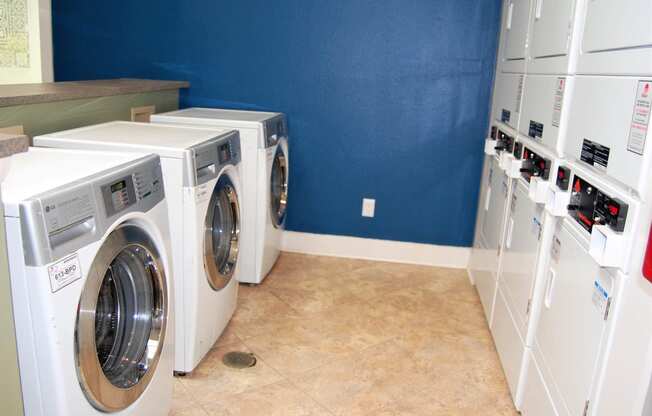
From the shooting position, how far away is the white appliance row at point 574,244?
1294 mm

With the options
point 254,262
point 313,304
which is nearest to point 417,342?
point 313,304

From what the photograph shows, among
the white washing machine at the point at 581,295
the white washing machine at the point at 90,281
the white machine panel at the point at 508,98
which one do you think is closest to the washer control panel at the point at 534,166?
the white washing machine at the point at 581,295

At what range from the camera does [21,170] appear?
1.46 meters

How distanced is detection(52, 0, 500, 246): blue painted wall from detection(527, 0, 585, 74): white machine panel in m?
1.10

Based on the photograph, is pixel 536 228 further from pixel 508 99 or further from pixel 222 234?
pixel 222 234

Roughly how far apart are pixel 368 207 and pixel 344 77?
2.89ft

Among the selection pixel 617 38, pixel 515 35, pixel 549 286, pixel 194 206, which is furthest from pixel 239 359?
pixel 515 35

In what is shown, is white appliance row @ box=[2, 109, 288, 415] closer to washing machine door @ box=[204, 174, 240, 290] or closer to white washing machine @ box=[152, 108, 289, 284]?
washing machine door @ box=[204, 174, 240, 290]

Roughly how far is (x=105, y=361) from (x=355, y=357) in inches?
49.8

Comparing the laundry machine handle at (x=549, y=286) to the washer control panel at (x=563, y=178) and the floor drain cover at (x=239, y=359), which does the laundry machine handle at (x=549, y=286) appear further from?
the floor drain cover at (x=239, y=359)

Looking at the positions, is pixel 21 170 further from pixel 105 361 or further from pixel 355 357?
pixel 355 357

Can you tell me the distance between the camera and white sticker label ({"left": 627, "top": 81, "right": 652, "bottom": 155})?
49.9 inches

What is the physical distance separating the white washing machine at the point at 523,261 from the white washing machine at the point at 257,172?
1318mm

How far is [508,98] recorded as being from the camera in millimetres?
2879
